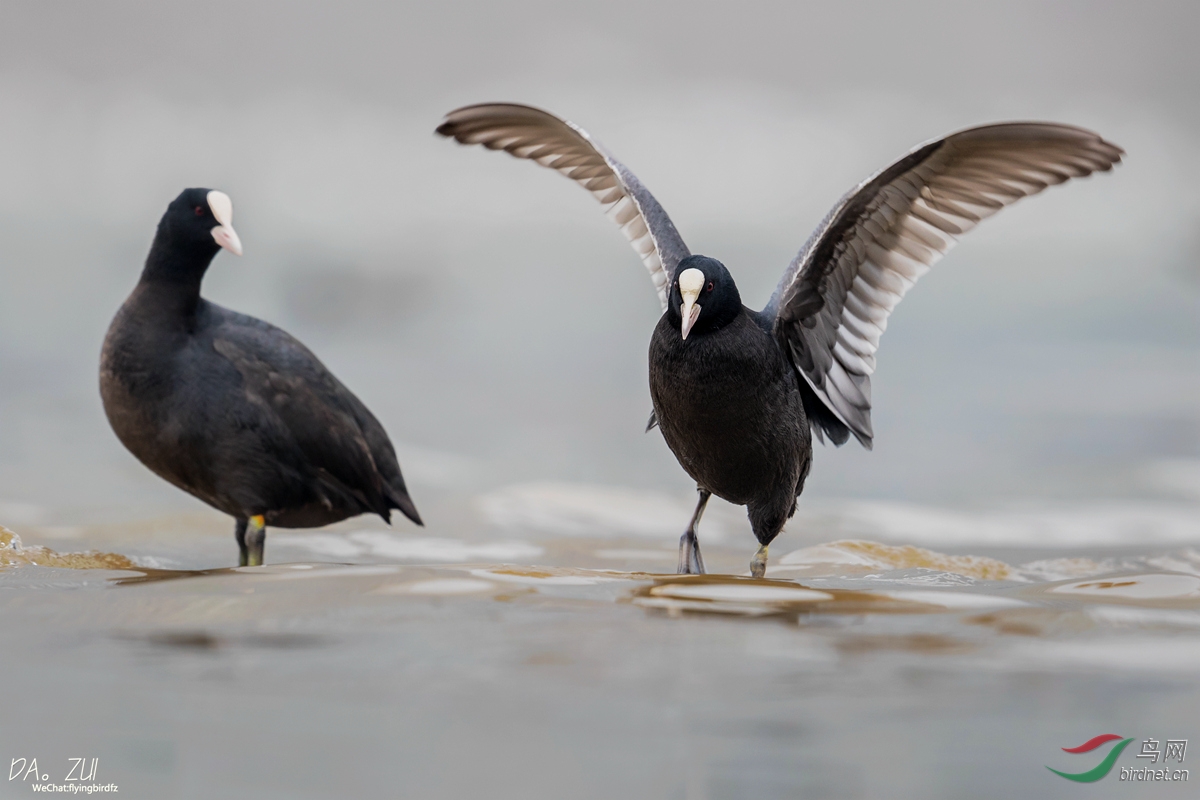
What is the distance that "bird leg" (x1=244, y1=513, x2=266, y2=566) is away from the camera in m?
5.55

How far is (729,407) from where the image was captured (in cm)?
472

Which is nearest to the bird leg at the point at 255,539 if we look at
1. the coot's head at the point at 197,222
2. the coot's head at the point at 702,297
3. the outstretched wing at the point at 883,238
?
the coot's head at the point at 197,222

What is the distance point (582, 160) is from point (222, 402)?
7.53 ft

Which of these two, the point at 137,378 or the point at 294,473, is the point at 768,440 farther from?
the point at 137,378

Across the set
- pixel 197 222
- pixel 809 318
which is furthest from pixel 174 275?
pixel 809 318

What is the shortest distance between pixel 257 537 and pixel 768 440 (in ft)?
8.22

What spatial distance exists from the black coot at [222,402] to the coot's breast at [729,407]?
178 centimetres

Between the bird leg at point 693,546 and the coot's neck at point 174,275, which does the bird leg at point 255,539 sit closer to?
the coot's neck at point 174,275

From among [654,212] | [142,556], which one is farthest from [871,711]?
[142,556]

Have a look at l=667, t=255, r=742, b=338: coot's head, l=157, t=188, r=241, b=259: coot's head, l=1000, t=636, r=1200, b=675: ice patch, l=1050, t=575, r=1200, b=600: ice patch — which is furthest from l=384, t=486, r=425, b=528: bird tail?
l=1000, t=636, r=1200, b=675: ice patch

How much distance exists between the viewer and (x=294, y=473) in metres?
5.62

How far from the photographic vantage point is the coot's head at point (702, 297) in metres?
4.50

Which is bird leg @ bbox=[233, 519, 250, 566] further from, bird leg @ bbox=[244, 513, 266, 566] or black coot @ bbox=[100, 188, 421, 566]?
bird leg @ bbox=[244, 513, 266, 566]

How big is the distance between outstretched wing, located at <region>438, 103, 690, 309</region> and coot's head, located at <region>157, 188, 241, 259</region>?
1.17 m
